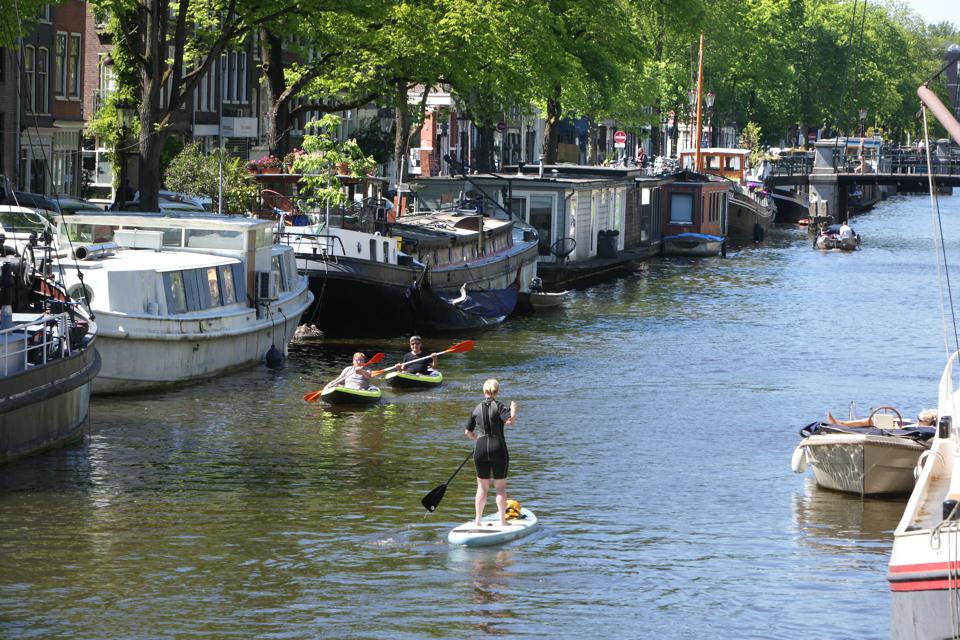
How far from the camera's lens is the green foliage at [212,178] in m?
49.6

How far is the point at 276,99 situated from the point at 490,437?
1380 inches

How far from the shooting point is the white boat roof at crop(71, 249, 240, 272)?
32781mm

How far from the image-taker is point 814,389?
3653 centimetres

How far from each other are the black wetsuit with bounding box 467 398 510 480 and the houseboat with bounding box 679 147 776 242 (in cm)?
6492

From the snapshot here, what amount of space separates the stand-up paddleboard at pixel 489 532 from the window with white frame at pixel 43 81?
149 ft

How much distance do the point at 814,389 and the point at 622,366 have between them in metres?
4.65

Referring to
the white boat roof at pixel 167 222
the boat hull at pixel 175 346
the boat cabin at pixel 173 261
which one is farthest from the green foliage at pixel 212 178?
the boat hull at pixel 175 346

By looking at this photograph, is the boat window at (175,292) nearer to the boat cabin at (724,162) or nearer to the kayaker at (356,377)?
the kayaker at (356,377)

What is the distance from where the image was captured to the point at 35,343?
26.1 m

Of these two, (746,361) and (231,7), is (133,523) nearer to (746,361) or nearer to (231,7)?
(746,361)

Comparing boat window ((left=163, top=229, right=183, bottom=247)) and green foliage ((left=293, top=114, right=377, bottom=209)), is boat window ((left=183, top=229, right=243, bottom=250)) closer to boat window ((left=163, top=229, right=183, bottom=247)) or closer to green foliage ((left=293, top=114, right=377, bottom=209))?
boat window ((left=163, top=229, right=183, bottom=247))

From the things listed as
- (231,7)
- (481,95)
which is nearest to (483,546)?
(231,7)

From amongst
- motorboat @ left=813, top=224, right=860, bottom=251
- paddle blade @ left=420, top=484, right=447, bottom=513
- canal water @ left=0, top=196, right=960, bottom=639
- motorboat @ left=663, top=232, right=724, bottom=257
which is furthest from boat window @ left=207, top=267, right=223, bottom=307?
motorboat @ left=813, top=224, right=860, bottom=251

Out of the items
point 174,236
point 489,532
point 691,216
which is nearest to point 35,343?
point 489,532
